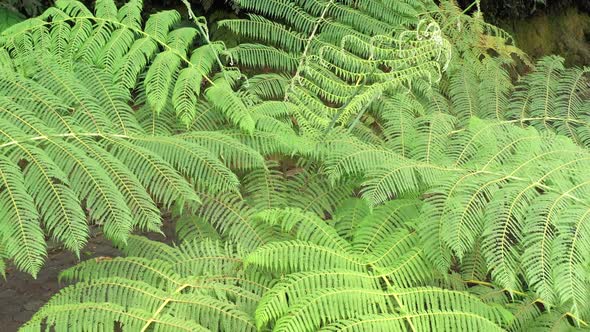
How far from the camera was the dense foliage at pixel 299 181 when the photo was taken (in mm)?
1767

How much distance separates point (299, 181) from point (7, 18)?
2875mm

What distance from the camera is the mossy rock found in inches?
170

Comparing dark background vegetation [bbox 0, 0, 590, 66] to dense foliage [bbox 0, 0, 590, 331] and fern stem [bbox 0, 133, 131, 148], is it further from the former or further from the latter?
fern stem [bbox 0, 133, 131, 148]

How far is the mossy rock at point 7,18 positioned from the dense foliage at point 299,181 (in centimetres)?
204

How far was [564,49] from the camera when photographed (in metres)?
6.86

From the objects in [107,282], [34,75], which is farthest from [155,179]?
[34,75]

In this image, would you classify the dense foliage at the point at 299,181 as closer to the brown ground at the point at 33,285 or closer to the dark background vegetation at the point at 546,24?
the brown ground at the point at 33,285

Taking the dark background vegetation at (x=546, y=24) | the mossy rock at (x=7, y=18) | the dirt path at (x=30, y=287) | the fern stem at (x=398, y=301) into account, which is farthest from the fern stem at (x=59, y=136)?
the dark background vegetation at (x=546, y=24)

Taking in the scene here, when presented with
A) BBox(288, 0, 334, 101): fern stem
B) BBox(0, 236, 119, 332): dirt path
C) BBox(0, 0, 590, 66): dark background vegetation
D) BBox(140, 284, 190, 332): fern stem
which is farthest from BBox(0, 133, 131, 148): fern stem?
BBox(0, 0, 590, 66): dark background vegetation

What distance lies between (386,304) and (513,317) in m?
0.35

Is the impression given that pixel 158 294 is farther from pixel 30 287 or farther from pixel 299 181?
pixel 30 287

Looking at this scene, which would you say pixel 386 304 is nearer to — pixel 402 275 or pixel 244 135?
pixel 402 275

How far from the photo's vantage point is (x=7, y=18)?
4348 millimetres

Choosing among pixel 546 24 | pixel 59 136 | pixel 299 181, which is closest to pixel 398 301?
pixel 299 181
